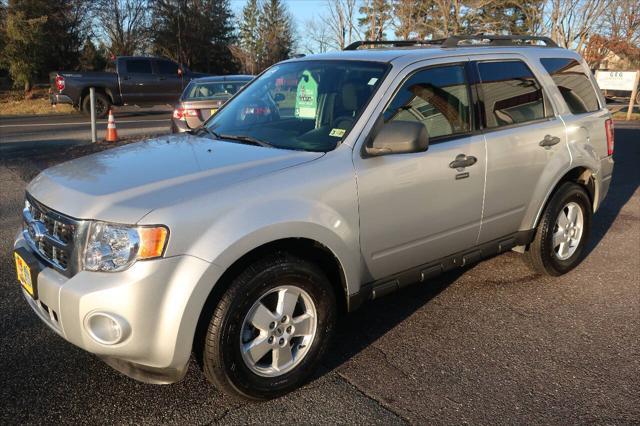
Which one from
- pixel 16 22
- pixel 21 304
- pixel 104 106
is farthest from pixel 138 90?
pixel 21 304

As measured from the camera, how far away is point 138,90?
62.8 feet

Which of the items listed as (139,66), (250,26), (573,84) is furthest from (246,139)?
(250,26)

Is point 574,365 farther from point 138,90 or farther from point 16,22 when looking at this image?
point 16,22

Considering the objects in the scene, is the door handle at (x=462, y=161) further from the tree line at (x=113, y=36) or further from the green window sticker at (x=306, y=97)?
the tree line at (x=113, y=36)

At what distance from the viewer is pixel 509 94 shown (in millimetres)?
4203

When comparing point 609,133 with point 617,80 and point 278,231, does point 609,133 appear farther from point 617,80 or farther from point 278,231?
point 617,80

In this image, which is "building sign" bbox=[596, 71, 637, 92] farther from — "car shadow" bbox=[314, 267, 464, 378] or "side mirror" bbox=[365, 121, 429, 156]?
"side mirror" bbox=[365, 121, 429, 156]

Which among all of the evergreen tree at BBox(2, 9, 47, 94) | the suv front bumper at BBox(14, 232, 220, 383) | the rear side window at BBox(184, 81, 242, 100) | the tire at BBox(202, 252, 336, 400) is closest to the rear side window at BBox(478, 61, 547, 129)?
the tire at BBox(202, 252, 336, 400)

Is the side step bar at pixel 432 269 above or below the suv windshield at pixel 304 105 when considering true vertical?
below

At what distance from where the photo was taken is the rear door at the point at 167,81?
1967 centimetres

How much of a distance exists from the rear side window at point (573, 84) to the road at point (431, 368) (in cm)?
150

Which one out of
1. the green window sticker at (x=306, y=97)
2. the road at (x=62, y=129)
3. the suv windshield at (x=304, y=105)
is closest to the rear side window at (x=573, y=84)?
the suv windshield at (x=304, y=105)

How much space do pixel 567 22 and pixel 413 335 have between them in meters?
23.8

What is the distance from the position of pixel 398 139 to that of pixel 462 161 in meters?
0.73
